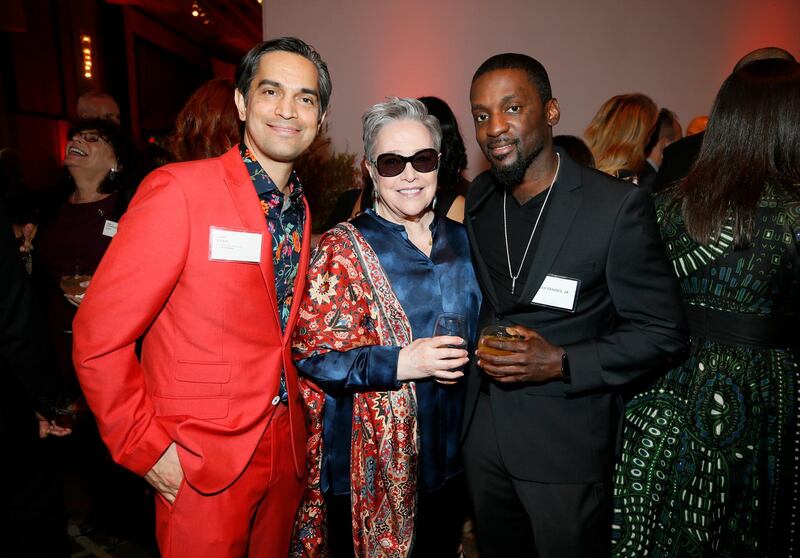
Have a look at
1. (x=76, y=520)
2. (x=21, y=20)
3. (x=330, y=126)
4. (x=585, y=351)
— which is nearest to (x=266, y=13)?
(x=330, y=126)

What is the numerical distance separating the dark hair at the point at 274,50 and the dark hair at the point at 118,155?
1.64m

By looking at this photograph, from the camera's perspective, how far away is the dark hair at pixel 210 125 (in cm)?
245

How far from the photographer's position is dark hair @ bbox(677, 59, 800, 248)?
1671 millimetres

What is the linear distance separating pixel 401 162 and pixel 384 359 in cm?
66

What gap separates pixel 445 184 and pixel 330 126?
3.22m

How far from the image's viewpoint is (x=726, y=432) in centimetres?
172

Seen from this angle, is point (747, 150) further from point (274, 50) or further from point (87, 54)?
point (87, 54)

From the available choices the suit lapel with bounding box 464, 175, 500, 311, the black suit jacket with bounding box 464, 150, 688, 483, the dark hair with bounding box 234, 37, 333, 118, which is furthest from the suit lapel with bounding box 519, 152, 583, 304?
the dark hair with bounding box 234, 37, 333, 118

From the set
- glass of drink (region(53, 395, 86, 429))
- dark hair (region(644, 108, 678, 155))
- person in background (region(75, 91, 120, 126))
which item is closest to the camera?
glass of drink (region(53, 395, 86, 429))

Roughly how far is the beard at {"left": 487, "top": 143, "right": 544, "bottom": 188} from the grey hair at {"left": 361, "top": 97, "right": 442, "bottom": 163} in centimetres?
25

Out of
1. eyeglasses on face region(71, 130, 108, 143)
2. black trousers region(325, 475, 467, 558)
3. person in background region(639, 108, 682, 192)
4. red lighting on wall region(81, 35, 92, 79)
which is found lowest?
black trousers region(325, 475, 467, 558)

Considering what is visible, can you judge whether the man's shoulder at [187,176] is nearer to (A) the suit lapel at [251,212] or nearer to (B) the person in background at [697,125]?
(A) the suit lapel at [251,212]

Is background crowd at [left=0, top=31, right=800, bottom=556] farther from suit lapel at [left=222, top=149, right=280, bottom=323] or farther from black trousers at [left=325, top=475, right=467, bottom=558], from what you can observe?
suit lapel at [left=222, top=149, right=280, bottom=323]

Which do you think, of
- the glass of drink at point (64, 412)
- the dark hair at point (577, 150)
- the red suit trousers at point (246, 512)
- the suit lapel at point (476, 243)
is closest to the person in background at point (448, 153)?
the dark hair at point (577, 150)
